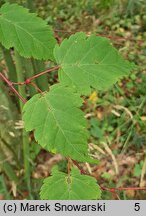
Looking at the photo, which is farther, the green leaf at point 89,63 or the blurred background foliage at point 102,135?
the blurred background foliage at point 102,135

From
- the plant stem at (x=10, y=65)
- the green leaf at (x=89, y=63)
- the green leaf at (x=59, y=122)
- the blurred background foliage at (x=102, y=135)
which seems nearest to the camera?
the green leaf at (x=59, y=122)

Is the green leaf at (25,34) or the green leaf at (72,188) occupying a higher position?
the green leaf at (25,34)

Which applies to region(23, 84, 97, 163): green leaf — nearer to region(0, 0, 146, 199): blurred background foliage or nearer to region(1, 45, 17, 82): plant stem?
region(0, 0, 146, 199): blurred background foliage

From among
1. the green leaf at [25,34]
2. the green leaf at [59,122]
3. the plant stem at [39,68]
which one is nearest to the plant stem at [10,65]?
the plant stem at [39,68]

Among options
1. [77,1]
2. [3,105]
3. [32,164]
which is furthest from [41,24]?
[77,1]

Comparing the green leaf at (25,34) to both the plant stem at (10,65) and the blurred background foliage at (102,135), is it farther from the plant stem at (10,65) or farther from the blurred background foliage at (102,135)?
the plant stem at (10,65)

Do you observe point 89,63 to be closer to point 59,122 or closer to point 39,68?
point 59,122
